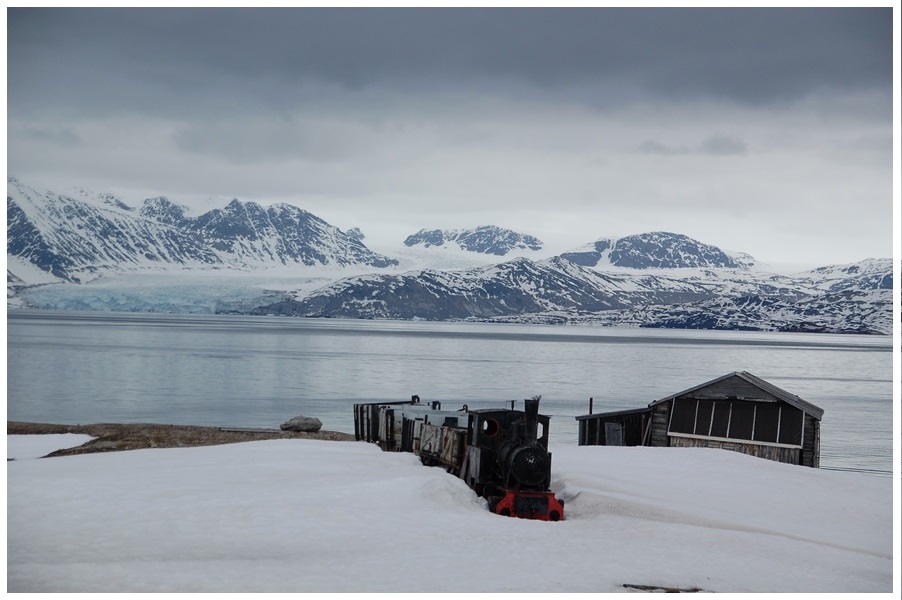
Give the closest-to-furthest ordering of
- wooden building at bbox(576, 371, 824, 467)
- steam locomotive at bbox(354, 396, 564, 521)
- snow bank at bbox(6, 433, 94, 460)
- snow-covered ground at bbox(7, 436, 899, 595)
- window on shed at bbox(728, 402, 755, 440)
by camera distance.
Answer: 1. snow-covered ground at bbox(7, 436, 899, 595)
2. steam locomotive at bbox(354, 396, 564, 521)
3. snow bank at bbox(6, 433, 94, 460)
4. wooden building at bbox(576, 371, 824, 467)
5. window on shed at bbox(728, 402, 755, 440)

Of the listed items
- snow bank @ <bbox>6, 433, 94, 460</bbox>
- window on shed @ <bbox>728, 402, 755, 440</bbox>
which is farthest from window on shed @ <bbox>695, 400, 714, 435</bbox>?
snow bank @ <bbox>6, 433, 94, 460</bbox>

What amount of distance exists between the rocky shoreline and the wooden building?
19899mm

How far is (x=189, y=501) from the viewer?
2166cm

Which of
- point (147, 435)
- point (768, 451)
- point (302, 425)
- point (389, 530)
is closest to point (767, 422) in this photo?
point (768, 451)

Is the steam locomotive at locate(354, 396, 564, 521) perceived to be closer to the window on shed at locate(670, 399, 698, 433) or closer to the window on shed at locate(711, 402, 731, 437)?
the window on shed at locate(670, 399, 698, 433)

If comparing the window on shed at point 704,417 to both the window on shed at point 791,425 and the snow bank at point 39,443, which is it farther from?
the snow bank at point 39,443

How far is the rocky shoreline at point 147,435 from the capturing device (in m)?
42.0

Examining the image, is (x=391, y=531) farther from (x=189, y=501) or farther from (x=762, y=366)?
(x=762, y=366)

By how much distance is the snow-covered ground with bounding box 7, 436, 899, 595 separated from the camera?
1655 centimetres

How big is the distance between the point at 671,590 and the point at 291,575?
278 inches

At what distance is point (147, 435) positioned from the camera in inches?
1948

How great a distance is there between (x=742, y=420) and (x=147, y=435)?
30.8m

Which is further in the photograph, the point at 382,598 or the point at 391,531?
the point at 391,531

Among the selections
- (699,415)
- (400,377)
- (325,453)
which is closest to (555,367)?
(400,377)
